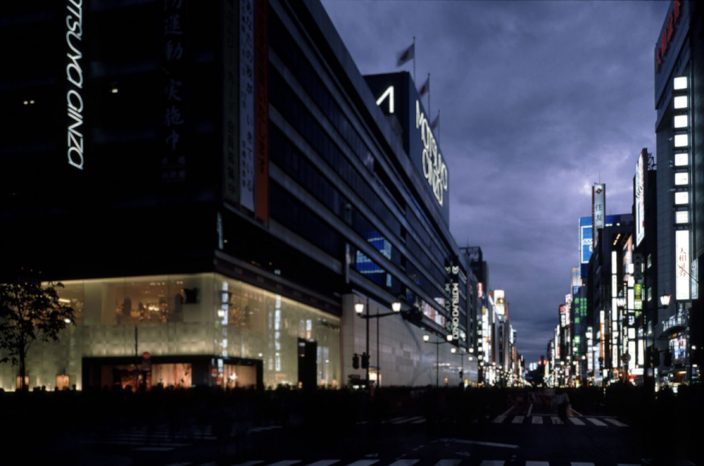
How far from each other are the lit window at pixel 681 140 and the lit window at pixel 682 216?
7767mm

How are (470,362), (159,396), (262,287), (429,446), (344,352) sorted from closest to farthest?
(429,446) → (159,396) → (262,287) → (344,352) → (470,362)

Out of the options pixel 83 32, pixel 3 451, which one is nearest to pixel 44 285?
pixel 83 32

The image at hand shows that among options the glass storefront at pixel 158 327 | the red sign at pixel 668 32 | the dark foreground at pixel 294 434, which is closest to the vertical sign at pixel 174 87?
the glass storefront at pixel 158 327

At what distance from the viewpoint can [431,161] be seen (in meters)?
124

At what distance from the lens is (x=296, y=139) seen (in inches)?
2128

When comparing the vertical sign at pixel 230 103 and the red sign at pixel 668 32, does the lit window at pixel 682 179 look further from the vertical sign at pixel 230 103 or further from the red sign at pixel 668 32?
the vertical sign at pixel 230 103

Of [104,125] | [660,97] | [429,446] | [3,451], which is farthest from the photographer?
[660,97]

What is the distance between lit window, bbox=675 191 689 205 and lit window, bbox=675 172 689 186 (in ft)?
4.09

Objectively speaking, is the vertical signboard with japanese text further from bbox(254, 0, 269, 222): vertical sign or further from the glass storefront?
bbox(254, 0, 269, 222): vertical sign

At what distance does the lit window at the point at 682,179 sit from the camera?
3659 inches

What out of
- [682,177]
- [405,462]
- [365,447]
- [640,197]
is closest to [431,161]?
[640,197]

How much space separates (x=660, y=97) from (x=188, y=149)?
86.3 meters

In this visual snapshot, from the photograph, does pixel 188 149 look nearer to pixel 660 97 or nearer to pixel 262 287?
pixel 262 287

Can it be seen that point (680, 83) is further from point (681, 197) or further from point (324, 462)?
point (324, 462)
